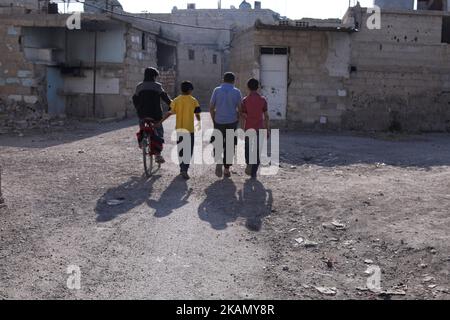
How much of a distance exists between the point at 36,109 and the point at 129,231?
44.3 ft

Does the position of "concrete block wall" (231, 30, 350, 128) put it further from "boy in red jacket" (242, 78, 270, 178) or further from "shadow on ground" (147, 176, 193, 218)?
"shadow on ground" (147, 176, 193, 218)

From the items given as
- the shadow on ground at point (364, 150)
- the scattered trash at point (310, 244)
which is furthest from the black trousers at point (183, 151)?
the scattered trash at point (310, 244)

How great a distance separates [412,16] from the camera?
16359mm

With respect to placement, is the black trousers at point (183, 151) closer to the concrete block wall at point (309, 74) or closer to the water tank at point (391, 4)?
the concrete block wall at point (309, 74)

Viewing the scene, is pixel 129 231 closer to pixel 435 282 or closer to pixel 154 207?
pixel 154 207

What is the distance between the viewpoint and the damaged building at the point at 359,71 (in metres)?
16.2

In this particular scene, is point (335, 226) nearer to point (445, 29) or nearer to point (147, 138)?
point (147, 138)

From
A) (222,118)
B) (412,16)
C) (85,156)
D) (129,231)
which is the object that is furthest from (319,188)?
(412,16)

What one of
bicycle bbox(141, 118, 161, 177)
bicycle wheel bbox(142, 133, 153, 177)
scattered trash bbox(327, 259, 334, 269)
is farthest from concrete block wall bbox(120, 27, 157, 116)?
scattered trash bbox(327, 259, 334, 269)

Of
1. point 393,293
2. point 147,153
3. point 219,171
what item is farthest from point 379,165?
point 393,293

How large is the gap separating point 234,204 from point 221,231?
4.10 feet

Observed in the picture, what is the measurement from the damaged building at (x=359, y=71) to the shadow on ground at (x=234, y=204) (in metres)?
8.40

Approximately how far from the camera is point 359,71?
54.0 ft

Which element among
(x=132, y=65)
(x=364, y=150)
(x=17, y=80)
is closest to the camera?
(x=364, y=150)
